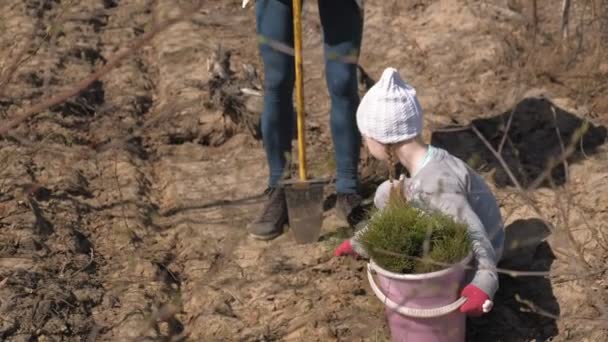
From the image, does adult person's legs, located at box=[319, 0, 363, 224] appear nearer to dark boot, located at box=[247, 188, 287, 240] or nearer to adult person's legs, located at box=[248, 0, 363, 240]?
adult person's legs, located at box=[248, 0, 363, 240]

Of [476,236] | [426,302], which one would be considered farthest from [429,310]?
[476,236]

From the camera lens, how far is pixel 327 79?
12.9 ft

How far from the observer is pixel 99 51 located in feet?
19.3

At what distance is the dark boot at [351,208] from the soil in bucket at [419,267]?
0.91 metres

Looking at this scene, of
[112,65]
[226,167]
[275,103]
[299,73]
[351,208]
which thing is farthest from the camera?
[226,167]

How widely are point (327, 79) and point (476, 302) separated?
→ 1.32 meters

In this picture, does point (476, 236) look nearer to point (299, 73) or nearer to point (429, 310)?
point (429, 310)

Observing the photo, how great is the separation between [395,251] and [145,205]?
68.3 inches

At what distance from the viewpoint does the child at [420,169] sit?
315 cm

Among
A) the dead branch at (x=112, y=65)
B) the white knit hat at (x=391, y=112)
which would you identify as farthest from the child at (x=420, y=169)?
the dead branch at (x=112, y=65)

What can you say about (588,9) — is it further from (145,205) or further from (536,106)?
(145,205)

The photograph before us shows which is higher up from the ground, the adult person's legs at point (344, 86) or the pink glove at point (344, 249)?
the adult person's legs at point (344, 86)

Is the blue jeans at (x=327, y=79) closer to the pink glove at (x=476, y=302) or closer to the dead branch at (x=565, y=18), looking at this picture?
the pink glove at (x=476, y=302)

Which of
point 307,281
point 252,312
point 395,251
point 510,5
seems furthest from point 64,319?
point 510,5
